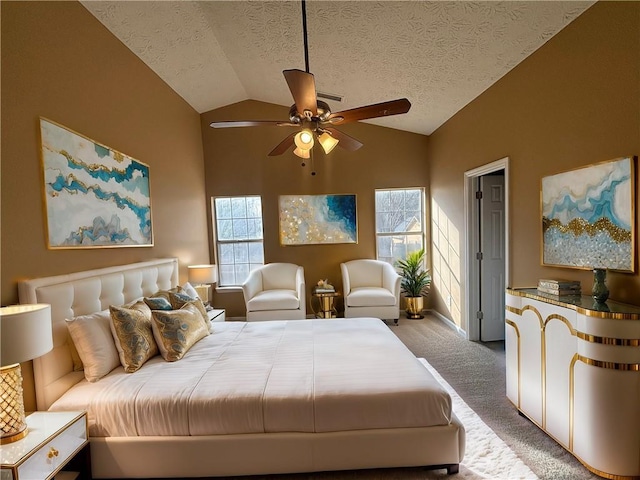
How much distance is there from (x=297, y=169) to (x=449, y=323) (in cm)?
322

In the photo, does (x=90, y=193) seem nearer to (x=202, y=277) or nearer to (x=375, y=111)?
(x=202, y=277)

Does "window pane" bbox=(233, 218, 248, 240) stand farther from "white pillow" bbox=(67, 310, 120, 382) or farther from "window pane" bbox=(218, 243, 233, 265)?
"white pillow" bbox=(67, 310, 120, 382)

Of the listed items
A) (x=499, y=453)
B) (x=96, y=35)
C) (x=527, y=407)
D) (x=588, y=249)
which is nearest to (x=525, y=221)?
(x=588, y=249)

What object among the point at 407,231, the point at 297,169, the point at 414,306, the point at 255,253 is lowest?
the point at 414,306

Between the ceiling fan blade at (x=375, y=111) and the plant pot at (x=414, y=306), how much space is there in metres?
3.35

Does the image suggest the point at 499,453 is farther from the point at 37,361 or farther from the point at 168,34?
the point at 168,34

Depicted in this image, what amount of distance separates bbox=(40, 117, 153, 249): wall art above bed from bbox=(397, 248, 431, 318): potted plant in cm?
355

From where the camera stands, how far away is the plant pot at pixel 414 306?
4879mm

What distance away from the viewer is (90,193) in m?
2.48

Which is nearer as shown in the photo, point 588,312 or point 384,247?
point 588,312

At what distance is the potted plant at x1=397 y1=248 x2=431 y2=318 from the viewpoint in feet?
16.0

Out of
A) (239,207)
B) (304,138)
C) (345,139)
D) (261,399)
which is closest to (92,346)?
(261,399)

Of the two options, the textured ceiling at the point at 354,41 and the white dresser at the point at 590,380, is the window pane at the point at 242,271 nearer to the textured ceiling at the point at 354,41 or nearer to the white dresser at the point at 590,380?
the textured ceiling at the point at 354,41

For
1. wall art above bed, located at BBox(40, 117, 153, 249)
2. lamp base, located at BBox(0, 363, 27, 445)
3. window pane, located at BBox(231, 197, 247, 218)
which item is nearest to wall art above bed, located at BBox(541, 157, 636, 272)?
lamp base, located at BBox(0, 363, 27, 445)
